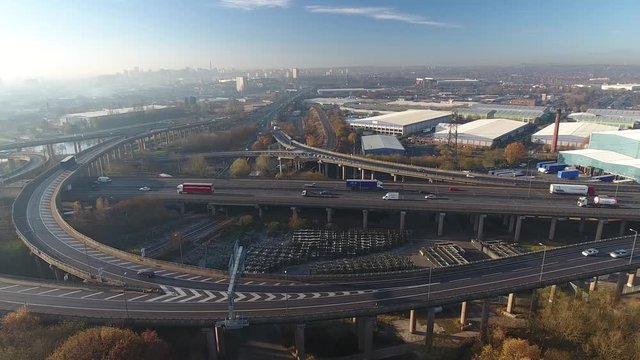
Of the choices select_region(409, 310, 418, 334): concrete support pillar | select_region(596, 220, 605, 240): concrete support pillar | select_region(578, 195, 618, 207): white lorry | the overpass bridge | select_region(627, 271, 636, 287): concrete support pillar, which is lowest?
select_region(409, 310, 418, 334): concrete support pillar

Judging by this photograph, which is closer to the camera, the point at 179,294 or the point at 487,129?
the point at 179,294

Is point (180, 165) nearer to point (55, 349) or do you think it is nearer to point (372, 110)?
point (55, 349)

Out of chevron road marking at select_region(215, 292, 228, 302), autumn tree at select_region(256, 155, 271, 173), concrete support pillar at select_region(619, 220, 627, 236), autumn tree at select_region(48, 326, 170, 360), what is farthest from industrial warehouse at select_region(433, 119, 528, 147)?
autumn tree at select_region(48, 326, 170, 360)

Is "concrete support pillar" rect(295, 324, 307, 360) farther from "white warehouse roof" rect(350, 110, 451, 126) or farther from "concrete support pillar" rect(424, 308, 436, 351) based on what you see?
"white warehouse roof" rect(350, 110, 451, 126)

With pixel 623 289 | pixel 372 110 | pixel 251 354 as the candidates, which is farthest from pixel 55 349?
pixel 372 110

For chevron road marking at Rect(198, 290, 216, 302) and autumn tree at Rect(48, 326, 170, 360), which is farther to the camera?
chevron road marking at Rect(198, 290, 216, 302)

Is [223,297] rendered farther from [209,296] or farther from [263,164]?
[263,164]

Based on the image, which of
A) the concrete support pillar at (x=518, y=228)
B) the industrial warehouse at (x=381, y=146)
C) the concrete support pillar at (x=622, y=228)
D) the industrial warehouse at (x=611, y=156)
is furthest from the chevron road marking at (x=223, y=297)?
the industrial warehouse at (x=611, y=156)

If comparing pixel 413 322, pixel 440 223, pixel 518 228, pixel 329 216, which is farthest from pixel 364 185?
pixel 413 322
